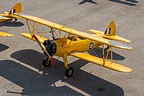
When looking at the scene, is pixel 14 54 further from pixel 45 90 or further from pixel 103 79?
pixel 103 79

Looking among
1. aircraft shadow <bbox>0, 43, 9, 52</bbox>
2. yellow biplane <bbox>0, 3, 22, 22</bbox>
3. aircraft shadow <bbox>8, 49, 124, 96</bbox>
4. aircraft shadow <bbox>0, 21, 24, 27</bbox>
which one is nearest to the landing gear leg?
aircraft shadow <bbox>8, 49, 124, 96</bbox>

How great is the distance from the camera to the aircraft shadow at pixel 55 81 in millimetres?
12078

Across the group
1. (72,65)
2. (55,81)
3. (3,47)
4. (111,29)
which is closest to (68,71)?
(55,81)

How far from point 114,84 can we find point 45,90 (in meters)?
3.14

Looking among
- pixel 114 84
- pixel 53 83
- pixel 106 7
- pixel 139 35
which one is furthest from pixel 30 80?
pixel 106 7

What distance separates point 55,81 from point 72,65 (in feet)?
5.70

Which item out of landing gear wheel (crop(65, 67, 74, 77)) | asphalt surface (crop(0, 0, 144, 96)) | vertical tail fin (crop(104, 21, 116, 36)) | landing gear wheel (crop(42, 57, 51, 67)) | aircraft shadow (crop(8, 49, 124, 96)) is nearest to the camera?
aircraft shadow (crop(8, 49, 124, 96))

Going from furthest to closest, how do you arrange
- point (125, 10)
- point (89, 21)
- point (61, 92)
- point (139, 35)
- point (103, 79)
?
point (125, 10) < point (89, 21) < point (139, 35) < point (103, 79) < point (61, 92)

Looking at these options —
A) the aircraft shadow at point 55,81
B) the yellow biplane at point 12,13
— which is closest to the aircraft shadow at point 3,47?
the aircraft shadow at point 55,81

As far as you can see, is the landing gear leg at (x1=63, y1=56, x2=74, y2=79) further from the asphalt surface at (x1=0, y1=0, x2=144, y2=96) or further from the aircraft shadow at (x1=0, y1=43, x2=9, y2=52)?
the aircraft shadow at (x1=0, y1=43, x2=9, y2=52)

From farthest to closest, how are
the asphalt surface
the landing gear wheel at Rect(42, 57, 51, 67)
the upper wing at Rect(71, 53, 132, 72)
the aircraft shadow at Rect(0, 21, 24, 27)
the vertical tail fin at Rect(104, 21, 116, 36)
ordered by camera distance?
the aircraft shadow at Rect(0, 21, 24, 27) → the vertical tail fin at Rect(104, 21, 116, 36) → the landing gear wheel at Rect(42, 57, 51, 67) → the asphalt surface → the upper wing at Rect(71, 53, 132, 72)

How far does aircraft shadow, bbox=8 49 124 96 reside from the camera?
12.1m

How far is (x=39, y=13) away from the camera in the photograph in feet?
69.1

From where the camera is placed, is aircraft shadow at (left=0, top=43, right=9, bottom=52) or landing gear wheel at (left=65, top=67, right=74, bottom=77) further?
aircraft shadow at (left=0, top=43, right=9, bottom=52)
